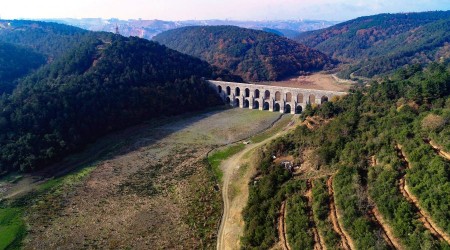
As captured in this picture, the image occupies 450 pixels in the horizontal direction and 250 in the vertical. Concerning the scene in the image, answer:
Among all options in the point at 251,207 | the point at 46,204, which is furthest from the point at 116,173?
the point at 251,207

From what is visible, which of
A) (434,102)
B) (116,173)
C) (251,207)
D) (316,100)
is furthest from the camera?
(316,100)

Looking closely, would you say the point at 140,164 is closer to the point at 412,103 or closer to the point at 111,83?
the point at 111,83

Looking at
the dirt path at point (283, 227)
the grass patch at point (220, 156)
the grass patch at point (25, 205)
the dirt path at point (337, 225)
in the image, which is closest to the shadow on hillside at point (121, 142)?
the grass patch at point (25, 205)

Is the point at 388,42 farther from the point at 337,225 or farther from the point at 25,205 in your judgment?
the point at 25,205

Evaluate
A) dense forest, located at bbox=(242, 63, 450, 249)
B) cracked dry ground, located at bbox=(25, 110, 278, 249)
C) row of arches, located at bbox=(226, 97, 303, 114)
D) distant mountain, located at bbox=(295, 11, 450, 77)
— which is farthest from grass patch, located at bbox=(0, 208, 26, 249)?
distant mountain, located at bbox=(295, 11, 450, 77)

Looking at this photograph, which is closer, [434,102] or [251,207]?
[251,207]

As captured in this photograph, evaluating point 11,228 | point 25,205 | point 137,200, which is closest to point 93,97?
point 25,205

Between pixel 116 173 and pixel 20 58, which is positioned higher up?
pixel 20 58
